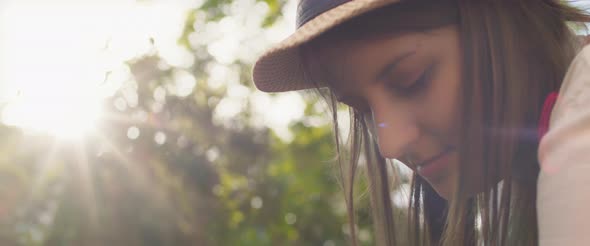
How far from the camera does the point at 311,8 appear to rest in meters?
1.37

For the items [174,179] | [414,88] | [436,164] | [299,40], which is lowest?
[174,179]

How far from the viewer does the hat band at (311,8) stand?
4.35ft

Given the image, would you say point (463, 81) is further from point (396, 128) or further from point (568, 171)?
point (568, 171)

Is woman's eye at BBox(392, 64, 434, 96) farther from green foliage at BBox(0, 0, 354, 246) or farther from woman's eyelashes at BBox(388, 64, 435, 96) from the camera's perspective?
green foliage at BBox(0, 0, 354, 246)

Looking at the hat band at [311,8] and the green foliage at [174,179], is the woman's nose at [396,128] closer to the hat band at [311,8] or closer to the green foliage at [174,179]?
the hat band at [311,8]

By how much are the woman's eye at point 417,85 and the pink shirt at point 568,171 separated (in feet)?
0.96

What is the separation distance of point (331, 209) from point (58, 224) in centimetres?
456

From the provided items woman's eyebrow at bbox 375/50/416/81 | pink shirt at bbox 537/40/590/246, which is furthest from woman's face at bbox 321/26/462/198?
pink shirt at bbox 537/40/590/246

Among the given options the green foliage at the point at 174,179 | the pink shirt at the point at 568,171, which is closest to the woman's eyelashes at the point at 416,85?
the pink shirt at the point at 568,171

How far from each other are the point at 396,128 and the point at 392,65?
127 mm

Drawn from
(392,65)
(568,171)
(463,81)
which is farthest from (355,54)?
(568,171)

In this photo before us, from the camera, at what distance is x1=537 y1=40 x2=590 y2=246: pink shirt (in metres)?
0.88

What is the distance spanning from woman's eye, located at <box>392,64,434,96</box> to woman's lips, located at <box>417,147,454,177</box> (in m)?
0.15

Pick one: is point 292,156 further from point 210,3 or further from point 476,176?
point 476,176
